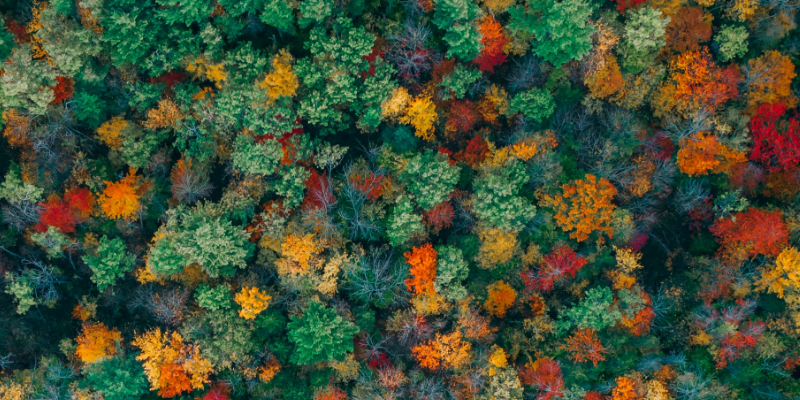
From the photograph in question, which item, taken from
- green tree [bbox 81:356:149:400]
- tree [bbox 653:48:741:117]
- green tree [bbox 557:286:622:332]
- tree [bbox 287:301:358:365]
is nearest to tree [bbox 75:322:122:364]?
green tree [bbox 81:356:149:400]

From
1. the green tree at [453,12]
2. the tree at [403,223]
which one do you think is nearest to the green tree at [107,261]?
the tree at [403,223]

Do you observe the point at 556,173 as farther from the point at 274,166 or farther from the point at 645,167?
the point at 274,166

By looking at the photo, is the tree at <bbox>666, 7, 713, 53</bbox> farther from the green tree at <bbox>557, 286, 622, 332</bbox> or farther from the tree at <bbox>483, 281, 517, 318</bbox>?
the tree at <bbox>483, 281, 517, 318</bbox>

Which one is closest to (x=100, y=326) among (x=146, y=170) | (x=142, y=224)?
(x=142, y=224)

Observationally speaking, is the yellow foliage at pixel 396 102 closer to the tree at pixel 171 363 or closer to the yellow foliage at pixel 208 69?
the yellow foliage at pixel 208 69

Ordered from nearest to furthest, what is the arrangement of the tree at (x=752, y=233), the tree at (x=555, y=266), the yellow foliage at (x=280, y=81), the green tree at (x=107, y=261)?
the yellow foliage at (x=280, y=81) → the green tree at (x=107, y=261) → the tree at (x=752, y=233) → the tree at (x=555, y=266)

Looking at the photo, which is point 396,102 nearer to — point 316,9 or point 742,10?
point 316,9
